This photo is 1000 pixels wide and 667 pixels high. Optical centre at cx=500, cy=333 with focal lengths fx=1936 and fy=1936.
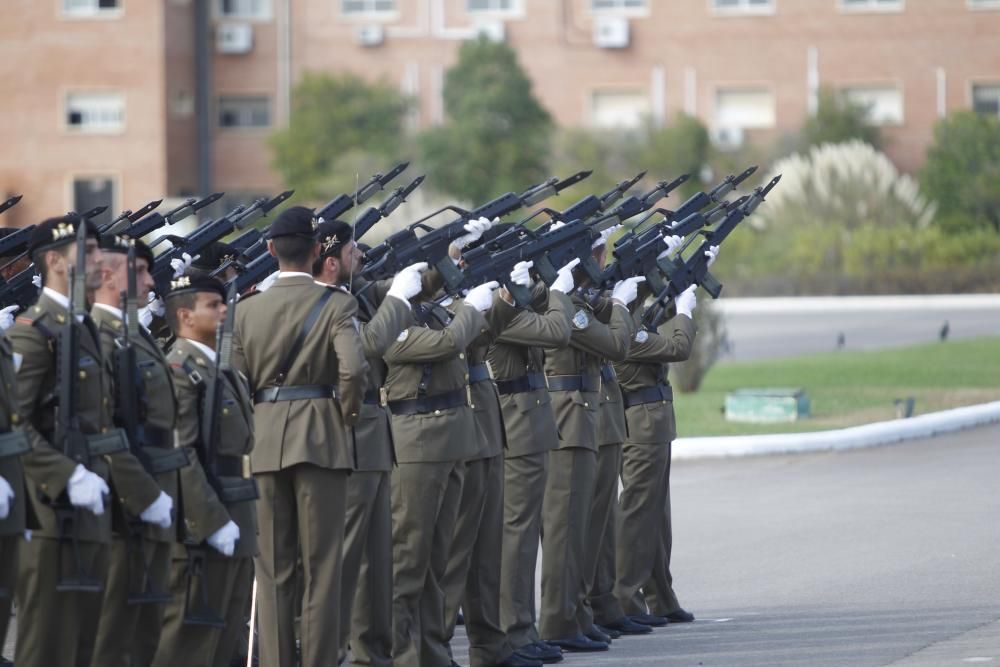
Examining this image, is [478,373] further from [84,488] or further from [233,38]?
[233,38]

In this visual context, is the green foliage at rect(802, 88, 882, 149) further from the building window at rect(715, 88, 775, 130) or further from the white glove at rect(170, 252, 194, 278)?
the white glove at rect(170, 252, 194, 278)

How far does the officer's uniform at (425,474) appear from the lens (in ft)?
26.9

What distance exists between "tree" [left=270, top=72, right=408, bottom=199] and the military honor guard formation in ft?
131

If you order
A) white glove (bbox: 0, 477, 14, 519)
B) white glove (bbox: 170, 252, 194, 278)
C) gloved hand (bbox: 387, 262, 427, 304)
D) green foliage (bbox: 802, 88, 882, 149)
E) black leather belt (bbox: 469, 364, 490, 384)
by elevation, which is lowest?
Answer: white glove (bbox: 0, 477, 14, 519)

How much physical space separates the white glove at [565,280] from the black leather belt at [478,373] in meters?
0.63

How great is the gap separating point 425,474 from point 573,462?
124cm

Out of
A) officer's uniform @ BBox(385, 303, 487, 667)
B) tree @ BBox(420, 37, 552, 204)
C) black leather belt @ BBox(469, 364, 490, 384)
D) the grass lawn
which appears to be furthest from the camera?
tree @ BBox(420, 37, 552, 204)

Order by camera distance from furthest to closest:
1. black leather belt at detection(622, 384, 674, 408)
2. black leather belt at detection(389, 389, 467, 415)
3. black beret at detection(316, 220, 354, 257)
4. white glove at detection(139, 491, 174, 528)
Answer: black leather belt at detection(622, 384, 674, 408)
black leather belt at detection(389, 389, 467, 415)
black beret at detection(316, 220, 354, 257)
white glove at detection(139, 491, 174, 528)

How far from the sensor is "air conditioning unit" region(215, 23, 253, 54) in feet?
176

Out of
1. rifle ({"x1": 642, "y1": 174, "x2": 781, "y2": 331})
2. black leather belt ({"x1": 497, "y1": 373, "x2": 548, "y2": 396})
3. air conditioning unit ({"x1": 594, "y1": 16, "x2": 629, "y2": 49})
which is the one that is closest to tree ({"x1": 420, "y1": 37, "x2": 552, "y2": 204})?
air conditioning unit ({"x1": 594, "y1": 16, "x2": 629, "y2": 49})

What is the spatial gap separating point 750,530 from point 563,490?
12.6 ft

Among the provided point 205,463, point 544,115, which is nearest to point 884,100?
point 544,115

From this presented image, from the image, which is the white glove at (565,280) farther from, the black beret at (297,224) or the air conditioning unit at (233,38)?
the air conditioning unit at (233,38)

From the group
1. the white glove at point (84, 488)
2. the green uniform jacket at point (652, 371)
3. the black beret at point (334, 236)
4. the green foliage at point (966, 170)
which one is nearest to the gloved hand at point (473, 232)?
the black beret at point (334, 236)
